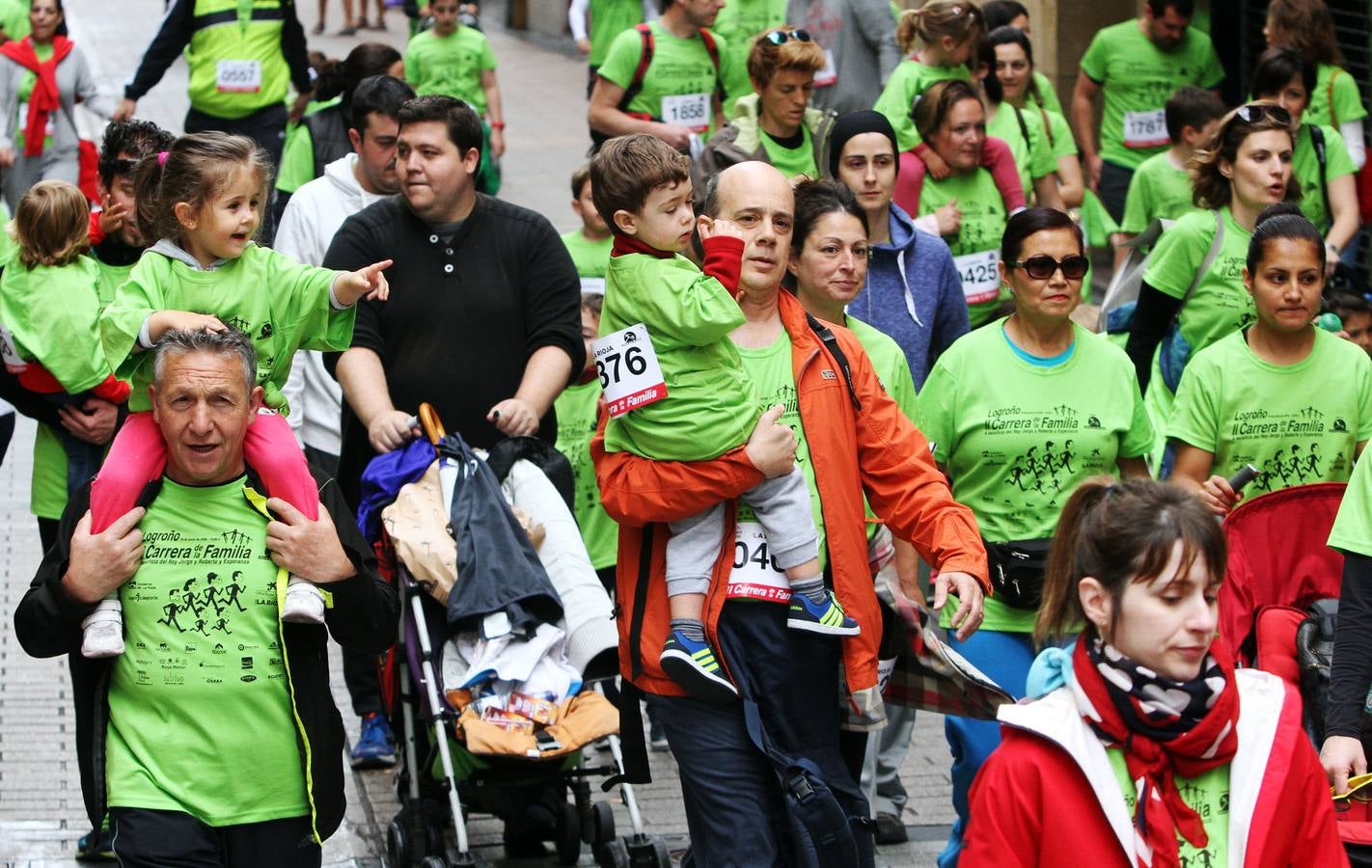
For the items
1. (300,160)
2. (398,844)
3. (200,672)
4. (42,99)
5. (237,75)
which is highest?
(200,672)

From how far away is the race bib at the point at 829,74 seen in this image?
10.6m

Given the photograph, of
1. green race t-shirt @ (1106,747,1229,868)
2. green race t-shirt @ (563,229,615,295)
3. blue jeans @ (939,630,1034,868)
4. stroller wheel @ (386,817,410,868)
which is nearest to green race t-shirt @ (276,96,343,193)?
green race t-shirt @ (563,229,615,295)

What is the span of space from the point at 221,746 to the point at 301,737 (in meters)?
0.18

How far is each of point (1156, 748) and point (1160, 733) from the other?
4 centimetres

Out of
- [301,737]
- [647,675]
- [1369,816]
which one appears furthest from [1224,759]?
[301,737]

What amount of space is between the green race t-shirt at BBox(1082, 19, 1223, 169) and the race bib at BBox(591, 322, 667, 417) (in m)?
7.59

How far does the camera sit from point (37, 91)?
42.8ft

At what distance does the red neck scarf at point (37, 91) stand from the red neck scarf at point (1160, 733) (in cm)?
1062

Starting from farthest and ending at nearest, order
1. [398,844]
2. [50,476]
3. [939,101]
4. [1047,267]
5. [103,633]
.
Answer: [939,101] → [50,476] → [398,844] → [1047,267] → [103,633]

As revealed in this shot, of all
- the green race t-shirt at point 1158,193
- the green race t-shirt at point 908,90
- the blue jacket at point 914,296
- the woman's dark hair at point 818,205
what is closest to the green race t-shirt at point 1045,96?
the green race t-shirt at point 1158,193

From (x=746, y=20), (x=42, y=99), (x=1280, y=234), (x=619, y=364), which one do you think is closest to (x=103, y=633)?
(x=619, y=364)

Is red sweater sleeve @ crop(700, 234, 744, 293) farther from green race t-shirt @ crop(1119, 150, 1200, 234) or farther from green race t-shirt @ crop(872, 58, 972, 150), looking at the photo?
green race t-shirt @ crop(1119, 150, 1200, 234)

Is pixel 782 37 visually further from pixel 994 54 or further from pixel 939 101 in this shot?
pixel 994 54

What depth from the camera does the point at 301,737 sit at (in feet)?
16.4
